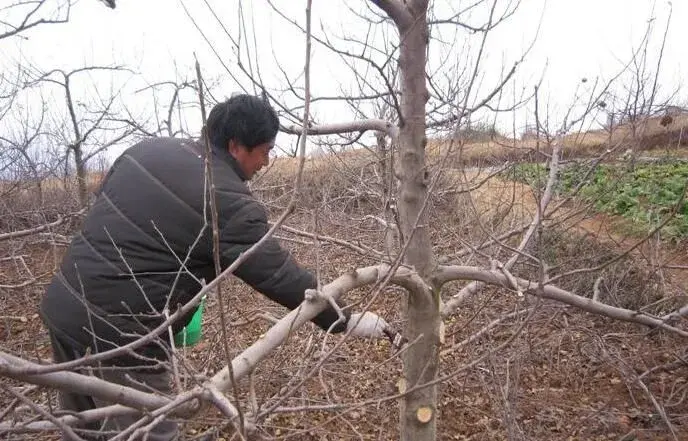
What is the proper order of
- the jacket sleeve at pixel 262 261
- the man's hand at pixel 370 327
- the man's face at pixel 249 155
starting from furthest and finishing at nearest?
the man's hand at pixel 370 327 < the man's face at pixel 249 155 < the jacket sleeve at pixel 262 261

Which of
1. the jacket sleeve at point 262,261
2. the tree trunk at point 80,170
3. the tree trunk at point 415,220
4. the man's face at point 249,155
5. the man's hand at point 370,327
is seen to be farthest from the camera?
the tree trunk at point 80,170

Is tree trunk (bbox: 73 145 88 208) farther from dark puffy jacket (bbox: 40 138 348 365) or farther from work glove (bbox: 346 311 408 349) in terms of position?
work glove (bbox: 346 311 408 349)

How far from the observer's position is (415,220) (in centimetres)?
188

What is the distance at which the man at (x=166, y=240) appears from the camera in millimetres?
1832

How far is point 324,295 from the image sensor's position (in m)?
1.57

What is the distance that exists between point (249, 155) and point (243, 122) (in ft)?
0.43

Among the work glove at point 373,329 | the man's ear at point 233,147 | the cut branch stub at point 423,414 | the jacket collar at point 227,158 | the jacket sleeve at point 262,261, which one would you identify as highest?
the man's ear at point 233,147

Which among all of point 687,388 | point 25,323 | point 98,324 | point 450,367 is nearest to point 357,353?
point 450,367

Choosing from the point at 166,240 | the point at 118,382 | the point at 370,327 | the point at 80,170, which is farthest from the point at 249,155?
the point at 80,170

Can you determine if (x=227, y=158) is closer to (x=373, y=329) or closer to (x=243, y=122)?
(x=243, y=122)

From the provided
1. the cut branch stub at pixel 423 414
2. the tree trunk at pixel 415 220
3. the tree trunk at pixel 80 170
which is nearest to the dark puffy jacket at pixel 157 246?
the tree trunk at pixel 415 220

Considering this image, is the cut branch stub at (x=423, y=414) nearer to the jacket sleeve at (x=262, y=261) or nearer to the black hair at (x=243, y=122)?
the jacket sleeve at (x=262, y=261)

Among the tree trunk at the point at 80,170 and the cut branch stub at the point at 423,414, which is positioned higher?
the tree trunk at the point at 80,170

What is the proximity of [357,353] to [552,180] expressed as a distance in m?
3.55
